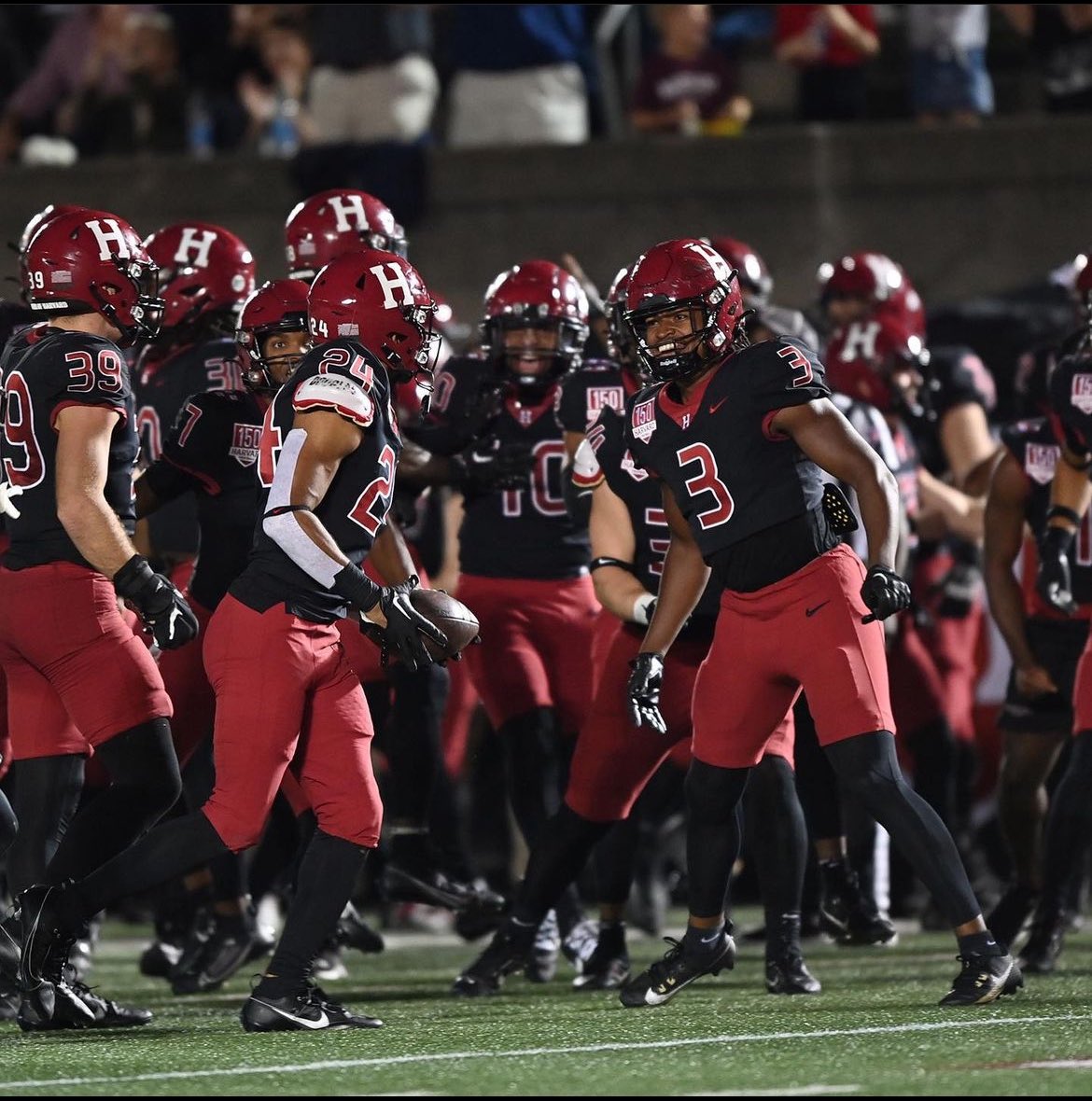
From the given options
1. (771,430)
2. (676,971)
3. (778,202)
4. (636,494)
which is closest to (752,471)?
(771,430)

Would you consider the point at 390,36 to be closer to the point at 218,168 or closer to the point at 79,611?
the point at 218,168

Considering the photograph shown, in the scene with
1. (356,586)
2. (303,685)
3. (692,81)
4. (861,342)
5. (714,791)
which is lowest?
(714,791)

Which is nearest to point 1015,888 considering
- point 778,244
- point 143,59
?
point 778,244

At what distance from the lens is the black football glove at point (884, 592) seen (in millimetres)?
5836

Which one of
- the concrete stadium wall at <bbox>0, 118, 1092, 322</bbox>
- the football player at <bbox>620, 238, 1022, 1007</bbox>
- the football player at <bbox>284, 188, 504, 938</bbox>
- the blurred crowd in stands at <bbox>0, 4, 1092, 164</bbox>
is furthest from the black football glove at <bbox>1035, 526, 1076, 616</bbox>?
the blurred crowd in stands at <bbox>0, 4, 1092, 164</bbox>

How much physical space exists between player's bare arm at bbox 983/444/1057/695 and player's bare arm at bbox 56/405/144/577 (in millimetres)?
2829

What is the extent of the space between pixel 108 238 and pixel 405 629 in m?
1.41

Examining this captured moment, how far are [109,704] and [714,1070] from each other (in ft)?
6.09

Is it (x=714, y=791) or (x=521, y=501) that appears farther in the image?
(x=521, y=501)

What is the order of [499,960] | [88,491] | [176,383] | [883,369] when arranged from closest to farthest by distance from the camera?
[88,491] < [499,960] < [176,383] < [883,369]

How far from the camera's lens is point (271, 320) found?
22.5 ft

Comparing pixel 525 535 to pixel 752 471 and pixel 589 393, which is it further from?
pixel 752 471

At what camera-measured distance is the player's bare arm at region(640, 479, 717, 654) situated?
642 centimetres

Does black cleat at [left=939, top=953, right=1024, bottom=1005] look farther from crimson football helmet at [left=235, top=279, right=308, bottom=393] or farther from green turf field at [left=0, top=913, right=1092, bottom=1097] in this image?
crimson football helmet at [left=235, top=279, right=308, bottom=393]
